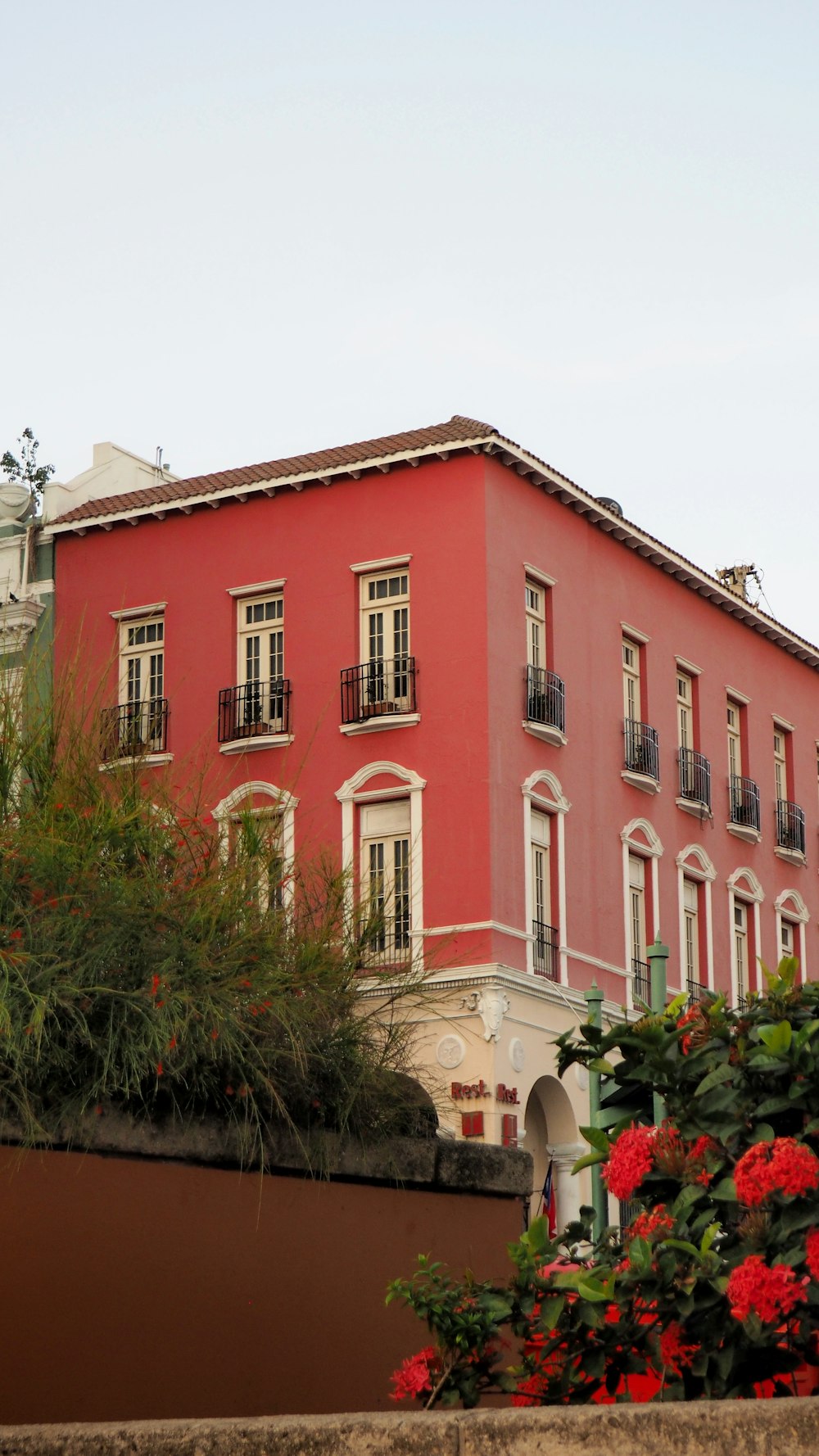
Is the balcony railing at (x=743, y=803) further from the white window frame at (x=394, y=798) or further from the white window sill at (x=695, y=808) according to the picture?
the white window frame at (x=394, y=798)

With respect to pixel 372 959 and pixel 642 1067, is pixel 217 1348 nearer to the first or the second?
pixel 372 959

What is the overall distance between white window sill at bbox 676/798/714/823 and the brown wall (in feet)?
78.6

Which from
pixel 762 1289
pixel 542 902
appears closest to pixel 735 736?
pixel 542 902

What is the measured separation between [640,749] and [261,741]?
6.18 m

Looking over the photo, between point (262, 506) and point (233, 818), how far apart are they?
Answer: 827 inches

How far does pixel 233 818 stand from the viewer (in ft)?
31.2

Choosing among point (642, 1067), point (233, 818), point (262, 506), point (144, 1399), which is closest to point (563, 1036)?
point (642, 1067)

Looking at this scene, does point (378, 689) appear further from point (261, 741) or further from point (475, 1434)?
point (475, 1434)

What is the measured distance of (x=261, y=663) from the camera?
2978 cm

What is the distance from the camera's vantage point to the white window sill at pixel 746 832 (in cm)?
3375

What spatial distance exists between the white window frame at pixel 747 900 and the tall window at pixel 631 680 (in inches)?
152

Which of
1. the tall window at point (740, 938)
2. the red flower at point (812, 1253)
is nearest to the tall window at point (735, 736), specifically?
the tall window at point (740, 938)

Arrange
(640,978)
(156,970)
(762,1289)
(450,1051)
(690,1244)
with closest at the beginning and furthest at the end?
(762,1289) → (690,1244) → (156,970) → (450,1051) → (640,978)

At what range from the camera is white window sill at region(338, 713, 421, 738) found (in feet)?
91.5
